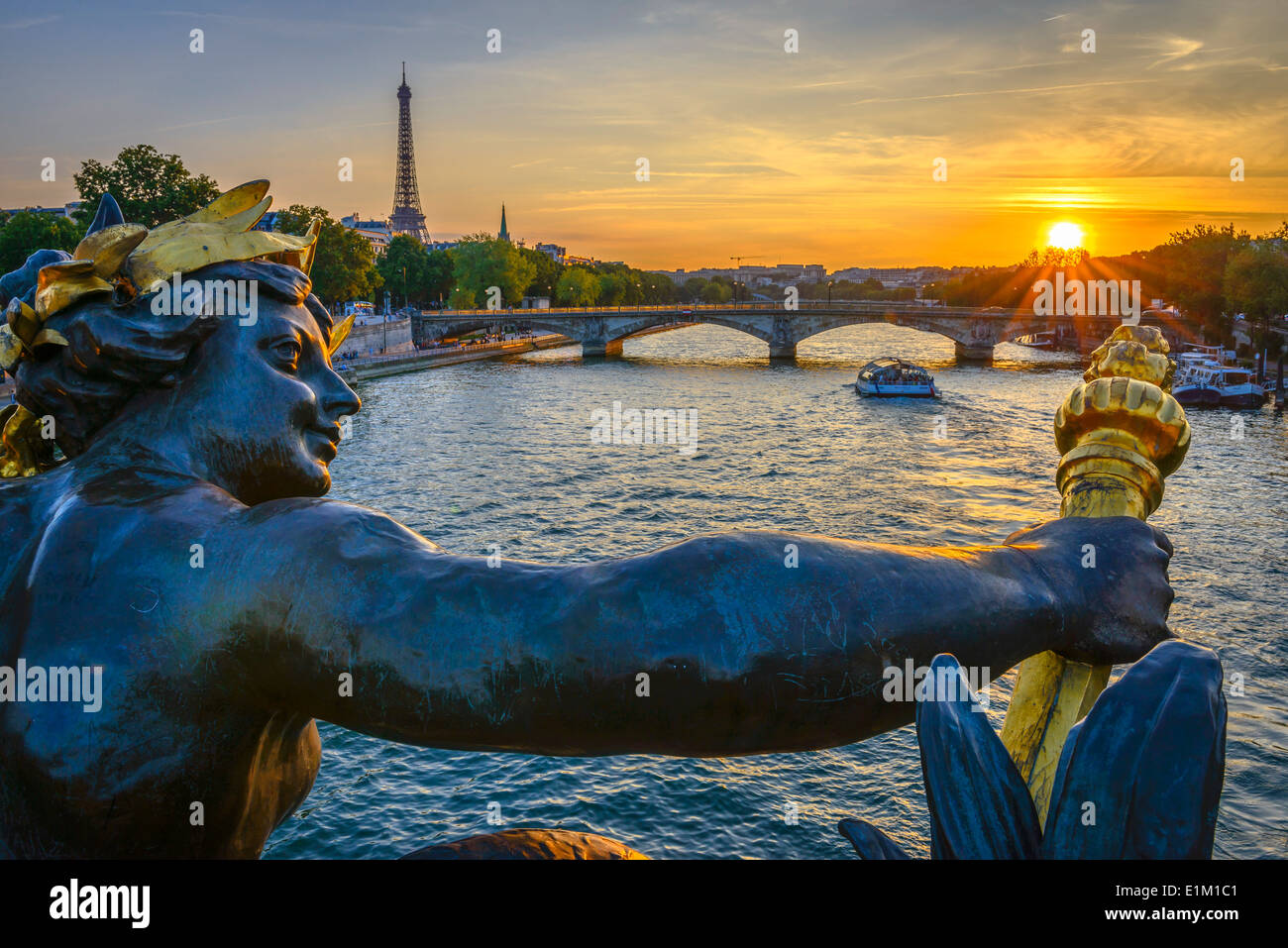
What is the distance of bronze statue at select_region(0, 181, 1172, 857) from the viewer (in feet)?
3.76

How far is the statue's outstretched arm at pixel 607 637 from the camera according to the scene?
113cm

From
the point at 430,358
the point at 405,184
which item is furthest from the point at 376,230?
the point at 430,358

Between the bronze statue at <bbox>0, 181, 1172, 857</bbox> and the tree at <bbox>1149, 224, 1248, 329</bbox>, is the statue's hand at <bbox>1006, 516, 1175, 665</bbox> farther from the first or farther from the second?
the tree at <bbox>1149, 224, 1248, 329</bbox>

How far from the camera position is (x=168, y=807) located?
135 cm

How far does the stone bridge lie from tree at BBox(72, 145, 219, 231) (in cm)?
2837

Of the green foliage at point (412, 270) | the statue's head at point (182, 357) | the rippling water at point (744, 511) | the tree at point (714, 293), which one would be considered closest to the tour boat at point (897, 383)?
the rippling water at point (744, 511)

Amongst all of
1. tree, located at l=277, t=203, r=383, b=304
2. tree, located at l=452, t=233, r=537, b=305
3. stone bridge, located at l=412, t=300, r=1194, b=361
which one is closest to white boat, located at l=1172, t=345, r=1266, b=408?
stone bridge, located at l=412, t=300, r=1194, b=361

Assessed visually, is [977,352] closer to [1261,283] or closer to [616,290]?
[1261,283]

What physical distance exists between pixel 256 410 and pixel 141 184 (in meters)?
49.9

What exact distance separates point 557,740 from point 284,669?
0.35 meters
